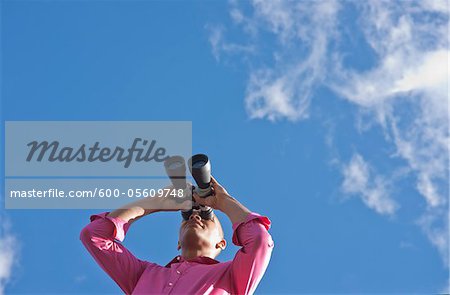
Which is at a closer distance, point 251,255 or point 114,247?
point 251,255

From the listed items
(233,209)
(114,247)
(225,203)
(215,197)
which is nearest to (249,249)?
(233,209)

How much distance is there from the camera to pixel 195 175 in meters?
4.21

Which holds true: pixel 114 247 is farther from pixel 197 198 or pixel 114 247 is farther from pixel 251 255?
pixel 251 255

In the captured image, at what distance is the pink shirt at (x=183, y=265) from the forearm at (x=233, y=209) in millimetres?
51

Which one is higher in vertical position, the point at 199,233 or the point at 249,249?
the point at 199,233

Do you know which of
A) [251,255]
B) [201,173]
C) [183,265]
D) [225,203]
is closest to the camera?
[251,255]

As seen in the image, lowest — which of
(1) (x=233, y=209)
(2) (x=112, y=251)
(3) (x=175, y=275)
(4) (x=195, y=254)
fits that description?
(3) (x=175, y=275)

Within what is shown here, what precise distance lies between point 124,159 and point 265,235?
2.67 metres

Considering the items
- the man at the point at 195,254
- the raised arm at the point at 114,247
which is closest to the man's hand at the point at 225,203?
the man at the point at 195,254

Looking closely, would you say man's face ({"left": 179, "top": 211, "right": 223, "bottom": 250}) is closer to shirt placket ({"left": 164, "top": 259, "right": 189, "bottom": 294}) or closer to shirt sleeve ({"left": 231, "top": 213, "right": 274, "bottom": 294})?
shirt placket ({"left": 164, "top": 259, "right": 189, "bottom": 294})

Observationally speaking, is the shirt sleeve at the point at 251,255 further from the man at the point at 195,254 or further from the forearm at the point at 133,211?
the forearm at the point at 133,211

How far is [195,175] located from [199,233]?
38cm

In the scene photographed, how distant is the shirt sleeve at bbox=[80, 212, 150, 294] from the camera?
157 inches

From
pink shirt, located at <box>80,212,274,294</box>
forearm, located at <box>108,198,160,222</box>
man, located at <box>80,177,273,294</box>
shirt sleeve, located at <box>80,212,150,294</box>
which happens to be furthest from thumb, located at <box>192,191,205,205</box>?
shirt sleeve, located at <box>80,212,150,294</box>
